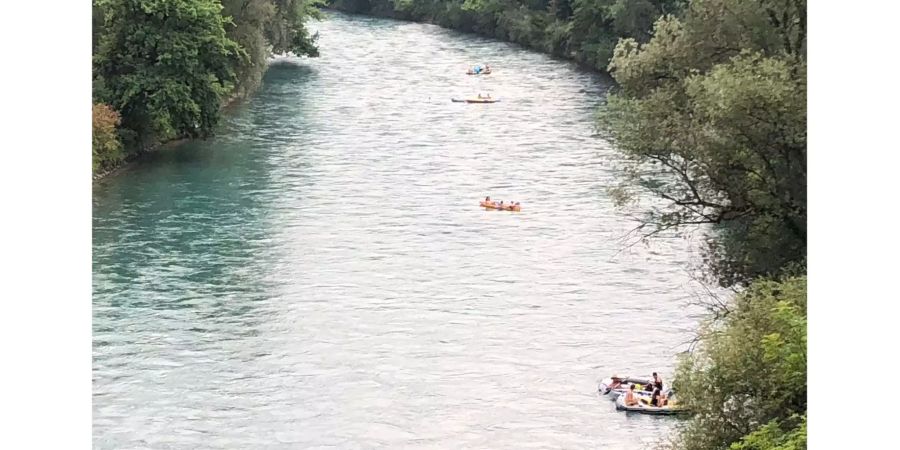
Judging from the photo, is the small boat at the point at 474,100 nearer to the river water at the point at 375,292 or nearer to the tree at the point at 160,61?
Result: the river water at the point at 375,292

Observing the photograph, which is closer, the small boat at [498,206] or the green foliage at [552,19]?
the small boat at [498,206]

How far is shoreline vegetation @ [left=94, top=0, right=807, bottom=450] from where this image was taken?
16.7 m

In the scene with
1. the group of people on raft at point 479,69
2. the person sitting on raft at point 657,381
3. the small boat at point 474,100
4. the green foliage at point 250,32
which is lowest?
the person sitting on raft at point 657,381

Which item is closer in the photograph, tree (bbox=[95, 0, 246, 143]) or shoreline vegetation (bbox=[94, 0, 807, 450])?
shoreline vegetation (bbox=[94, 0, 807, 450])

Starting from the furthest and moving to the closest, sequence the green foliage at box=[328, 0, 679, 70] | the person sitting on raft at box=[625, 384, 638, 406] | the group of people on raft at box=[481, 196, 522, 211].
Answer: the green foliage at box=[328, 0, 679, 70]
the group of people on raft at box=[481, 196, 522, 211]
the person sitting on raft at box=[625, 384, 638, 406]

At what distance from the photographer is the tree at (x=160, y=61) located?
42.4 metres

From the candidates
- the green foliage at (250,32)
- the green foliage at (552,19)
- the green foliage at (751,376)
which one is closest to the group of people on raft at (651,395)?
the green foliage at (751,376)

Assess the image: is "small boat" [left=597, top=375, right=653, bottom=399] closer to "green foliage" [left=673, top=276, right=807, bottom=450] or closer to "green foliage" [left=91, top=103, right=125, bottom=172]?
"green foliage" [left=673, top=276, right=807, bottom=450]

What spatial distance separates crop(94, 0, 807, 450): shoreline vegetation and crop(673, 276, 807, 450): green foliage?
22 mm

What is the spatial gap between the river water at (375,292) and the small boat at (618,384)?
0.36 m

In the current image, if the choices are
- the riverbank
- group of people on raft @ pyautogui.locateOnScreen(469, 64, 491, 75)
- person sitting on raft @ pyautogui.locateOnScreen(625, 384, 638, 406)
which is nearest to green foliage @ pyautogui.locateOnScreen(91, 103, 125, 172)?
the riverbank

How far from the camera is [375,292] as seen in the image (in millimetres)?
30984

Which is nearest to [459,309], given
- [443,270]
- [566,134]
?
[443,270]
